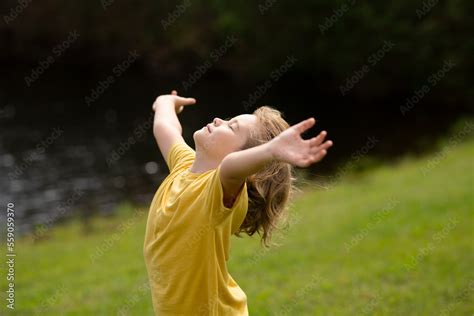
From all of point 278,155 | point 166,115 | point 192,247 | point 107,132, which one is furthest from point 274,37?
point 278,155

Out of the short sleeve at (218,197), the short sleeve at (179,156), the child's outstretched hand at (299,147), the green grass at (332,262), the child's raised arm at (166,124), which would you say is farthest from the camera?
the green grass at (332,262)

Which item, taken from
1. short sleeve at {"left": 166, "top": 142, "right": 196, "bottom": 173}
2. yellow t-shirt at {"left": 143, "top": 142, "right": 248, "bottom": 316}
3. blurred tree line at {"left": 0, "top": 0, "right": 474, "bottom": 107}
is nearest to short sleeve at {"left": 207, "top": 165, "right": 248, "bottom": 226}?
yellow t-shirt at {"left": 143, "top": 142, "right": 248, "bottom": 316}

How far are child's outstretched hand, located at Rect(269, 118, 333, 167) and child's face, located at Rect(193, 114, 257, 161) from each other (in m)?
0.54

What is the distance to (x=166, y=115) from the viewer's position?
384 cm

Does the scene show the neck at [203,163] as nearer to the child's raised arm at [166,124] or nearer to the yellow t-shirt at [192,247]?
the yellow t-shirt at [192,247]

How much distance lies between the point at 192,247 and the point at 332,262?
4.72 meters

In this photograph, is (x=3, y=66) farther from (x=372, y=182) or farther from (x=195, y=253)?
(x=195, y=253)

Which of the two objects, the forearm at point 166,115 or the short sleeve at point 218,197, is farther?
the forearm at point 166,115

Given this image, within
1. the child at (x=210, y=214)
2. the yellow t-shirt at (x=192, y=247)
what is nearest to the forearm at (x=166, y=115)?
the child at (x=210, y=214)

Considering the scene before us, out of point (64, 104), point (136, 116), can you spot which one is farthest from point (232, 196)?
point (64, 104)

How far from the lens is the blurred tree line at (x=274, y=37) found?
2241cm

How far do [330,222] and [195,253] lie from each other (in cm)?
679

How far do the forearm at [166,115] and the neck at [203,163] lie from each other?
2.33 ft

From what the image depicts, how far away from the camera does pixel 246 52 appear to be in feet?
92.4
